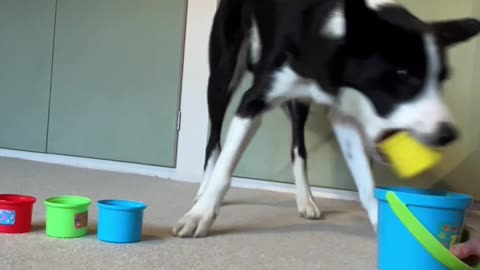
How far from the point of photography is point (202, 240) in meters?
1.35

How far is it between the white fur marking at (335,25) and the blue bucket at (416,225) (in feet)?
1.34

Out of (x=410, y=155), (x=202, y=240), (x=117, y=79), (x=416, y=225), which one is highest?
(x=117, y=79)

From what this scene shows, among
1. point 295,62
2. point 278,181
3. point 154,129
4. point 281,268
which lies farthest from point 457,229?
point 154,129

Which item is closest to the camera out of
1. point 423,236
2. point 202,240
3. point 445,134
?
point 423,236

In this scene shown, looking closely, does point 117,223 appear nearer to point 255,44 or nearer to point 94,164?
point 255,44

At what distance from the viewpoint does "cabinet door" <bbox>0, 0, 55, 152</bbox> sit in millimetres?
2986

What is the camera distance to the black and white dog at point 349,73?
4.16ft

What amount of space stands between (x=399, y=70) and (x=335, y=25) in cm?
21

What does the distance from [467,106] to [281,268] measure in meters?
1.45

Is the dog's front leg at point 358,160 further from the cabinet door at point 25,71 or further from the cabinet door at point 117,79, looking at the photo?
the cabinet door at point 25,71

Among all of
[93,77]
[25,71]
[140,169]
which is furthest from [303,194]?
[25,71]

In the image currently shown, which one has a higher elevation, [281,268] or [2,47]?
[2,47]

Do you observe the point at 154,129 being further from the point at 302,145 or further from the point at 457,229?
the point at 457,229

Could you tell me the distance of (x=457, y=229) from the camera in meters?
1.14
